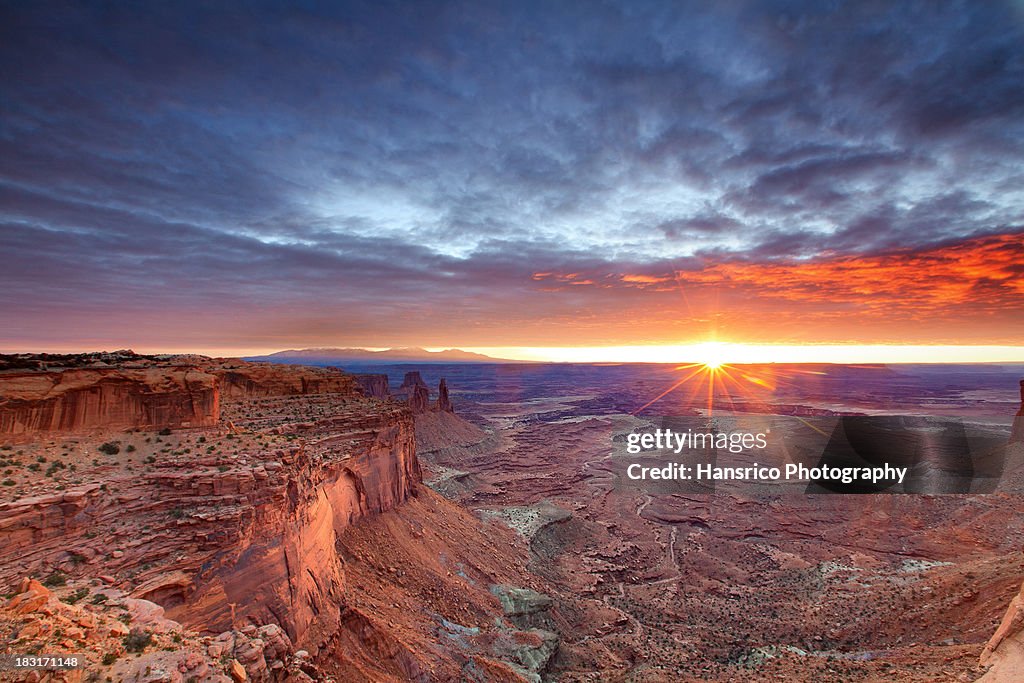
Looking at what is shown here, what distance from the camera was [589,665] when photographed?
22609 mm

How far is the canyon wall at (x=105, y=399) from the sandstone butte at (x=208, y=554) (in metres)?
0.04

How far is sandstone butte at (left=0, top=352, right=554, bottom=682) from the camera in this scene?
32.7 feet

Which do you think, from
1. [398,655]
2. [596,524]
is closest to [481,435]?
[596,524]

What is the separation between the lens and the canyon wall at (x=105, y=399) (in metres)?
13.9

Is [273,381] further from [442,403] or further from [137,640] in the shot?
[442,403]

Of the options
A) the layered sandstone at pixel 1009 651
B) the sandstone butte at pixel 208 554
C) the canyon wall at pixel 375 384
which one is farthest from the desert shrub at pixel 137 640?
the canyon wall at pixel 375 384

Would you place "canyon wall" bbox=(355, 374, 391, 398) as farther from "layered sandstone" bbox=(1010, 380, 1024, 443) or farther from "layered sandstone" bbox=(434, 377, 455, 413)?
"layered sandstone" bbox=(1010, 380, 1024, 443)

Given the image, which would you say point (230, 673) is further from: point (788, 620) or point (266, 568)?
point (788, 620)

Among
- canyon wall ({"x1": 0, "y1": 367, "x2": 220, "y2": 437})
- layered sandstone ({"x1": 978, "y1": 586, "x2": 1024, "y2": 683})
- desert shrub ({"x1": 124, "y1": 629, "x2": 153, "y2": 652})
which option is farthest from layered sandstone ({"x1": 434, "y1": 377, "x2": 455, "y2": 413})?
layered sandstone ({"x1": 978, "y1": 586, "x2": 1024, "y2": 683})

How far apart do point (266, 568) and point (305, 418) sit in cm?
1137

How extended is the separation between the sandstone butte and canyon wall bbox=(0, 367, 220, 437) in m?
0.04

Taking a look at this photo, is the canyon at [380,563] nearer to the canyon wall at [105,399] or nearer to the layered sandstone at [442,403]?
the canyon wall at [105,399]

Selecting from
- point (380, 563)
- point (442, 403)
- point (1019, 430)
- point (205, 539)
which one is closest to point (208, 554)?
point (205, 539)

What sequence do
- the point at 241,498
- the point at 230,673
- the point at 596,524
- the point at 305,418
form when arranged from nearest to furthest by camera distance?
1. the point at 230,673
2. the point at 241,498
3. the point at 305,418
4. the point at 596,524
